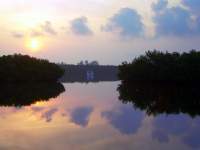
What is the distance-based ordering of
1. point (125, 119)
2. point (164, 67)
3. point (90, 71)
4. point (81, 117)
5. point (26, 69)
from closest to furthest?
1. point (125, 119)
2. point (81, 117)
3. point (164, 67)
4. point (26, 69)
5. point (90, 71)

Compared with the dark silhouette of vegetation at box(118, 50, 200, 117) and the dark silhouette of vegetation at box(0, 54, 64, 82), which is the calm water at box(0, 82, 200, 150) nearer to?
the dark silhouette of vegetation at box(118, 50, 200, 117)

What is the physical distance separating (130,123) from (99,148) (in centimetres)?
432

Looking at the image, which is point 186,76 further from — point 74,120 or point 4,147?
point 4,147

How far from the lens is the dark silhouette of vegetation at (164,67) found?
35.1 metres

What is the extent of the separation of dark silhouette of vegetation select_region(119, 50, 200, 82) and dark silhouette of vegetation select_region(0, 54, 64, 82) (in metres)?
7.22

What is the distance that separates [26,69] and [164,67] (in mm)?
12253

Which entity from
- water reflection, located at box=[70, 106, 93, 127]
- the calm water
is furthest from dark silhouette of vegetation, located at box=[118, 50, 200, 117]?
the calm water

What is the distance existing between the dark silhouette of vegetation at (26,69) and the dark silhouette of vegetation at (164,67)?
7225 mm

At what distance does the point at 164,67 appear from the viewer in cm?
3619

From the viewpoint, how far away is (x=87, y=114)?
1542cm

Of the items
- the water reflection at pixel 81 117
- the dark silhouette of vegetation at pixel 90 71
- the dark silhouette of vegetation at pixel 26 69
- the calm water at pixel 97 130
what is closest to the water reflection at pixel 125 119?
the calm water at pixel 97 130

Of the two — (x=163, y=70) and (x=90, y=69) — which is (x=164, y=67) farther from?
(x=90, y=69)

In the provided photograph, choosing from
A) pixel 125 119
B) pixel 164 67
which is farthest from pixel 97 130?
pixel 164 67

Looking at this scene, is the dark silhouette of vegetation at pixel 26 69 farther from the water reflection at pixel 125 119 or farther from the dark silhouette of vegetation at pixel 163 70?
the water reflection at pixel 125 119
